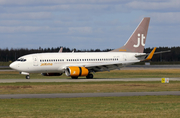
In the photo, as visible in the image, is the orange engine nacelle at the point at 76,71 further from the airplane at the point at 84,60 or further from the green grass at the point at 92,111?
the green grass at the point at 92,111

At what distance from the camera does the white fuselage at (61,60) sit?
52.7 metres

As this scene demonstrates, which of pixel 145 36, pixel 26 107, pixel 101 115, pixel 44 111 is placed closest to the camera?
pixel 101 115

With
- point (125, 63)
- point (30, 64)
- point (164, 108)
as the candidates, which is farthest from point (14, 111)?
point (125, 63)

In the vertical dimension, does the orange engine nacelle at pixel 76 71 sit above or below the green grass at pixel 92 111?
above

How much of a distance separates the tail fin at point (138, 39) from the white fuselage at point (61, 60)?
2000 millimetres

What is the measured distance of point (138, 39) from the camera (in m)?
60.7

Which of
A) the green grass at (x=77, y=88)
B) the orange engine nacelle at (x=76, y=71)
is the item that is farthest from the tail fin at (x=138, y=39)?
the green grass at (x=77, y=88)

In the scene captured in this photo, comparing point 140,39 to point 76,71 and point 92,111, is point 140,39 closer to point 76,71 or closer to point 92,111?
point 76,71

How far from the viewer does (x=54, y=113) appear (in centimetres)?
1814

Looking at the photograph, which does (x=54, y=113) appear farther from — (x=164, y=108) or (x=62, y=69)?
(x=62, y=69)

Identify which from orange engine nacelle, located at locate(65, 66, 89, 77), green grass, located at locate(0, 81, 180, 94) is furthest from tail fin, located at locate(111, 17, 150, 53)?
green grass, located at locate(0, 81, 180, 94)

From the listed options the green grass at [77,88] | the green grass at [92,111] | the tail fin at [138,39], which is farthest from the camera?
the tail fin at [138,39]

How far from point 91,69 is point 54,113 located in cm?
3776

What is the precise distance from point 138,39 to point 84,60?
12056 mm
